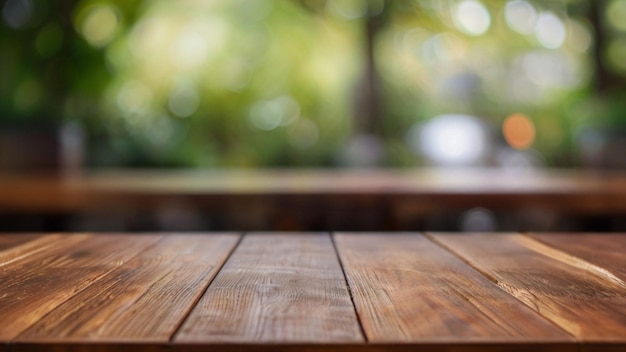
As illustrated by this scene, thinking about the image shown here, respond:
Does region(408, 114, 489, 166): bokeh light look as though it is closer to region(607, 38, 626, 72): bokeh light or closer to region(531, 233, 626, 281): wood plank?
region(607, 38, 626, 72): bokeh light

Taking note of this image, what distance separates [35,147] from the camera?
11.5 ft

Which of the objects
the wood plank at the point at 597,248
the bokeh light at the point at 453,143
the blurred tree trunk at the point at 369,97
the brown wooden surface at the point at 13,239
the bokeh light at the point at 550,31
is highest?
the bokeh light at the point at 550,31

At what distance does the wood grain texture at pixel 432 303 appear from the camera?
0.62 meters

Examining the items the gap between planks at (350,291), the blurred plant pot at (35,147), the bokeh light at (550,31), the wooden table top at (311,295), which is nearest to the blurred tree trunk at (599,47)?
the bokeh light at (550,31)

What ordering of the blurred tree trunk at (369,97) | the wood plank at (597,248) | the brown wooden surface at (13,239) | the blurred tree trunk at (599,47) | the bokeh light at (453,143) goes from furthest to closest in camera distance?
the blurred tree trunk at (599,47)
the blurred tree trunk at (369,97)
the bokeh light at (453,143)
the brown wooden surface at (13,239)
the wood plank at (597,248)

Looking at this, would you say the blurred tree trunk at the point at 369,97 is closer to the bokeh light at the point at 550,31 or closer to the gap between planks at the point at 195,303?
the bokeh light at the point at 550,31

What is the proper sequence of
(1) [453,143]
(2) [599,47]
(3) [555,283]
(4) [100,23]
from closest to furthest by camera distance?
(3) [555,283] < (1) [453,143] < (4) [100,23] < (2) [599,47]

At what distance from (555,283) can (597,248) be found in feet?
1.14

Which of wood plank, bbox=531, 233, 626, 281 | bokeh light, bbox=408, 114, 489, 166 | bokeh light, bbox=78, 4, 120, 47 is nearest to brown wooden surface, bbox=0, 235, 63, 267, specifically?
wood plank, bbox=531, 233, 626, 281

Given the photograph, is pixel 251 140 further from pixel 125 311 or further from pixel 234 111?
pixel 125 311

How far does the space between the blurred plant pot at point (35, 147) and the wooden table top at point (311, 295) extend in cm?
232

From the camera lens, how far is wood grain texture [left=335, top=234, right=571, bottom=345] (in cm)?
62

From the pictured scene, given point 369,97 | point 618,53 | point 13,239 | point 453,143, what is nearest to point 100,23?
point 369,97

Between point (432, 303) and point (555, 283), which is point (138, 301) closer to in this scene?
point (432, 303)
